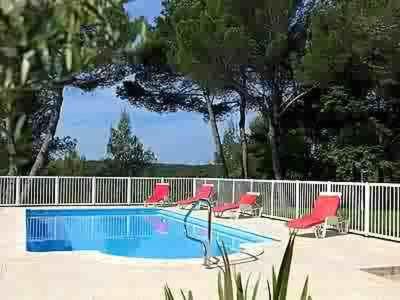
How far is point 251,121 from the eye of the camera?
75.5 ft

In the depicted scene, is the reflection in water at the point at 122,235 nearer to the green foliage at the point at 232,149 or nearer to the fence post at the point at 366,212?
the fence post at the point at 366,212

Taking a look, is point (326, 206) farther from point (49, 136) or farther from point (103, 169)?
point (103, 169)

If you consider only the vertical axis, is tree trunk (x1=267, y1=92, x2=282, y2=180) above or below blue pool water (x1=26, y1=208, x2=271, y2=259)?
above

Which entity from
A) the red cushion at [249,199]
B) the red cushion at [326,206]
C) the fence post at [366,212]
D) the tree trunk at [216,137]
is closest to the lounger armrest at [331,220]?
the red cushion at [326,206]

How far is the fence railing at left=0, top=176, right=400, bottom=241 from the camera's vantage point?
34.0 ft

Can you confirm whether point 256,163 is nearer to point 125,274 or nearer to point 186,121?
point 186,121

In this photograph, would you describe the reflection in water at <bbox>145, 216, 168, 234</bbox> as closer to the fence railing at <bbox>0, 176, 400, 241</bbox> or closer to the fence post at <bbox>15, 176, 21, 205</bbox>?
the fence railing at <bbox>0, 176, 400, 241</bbox>

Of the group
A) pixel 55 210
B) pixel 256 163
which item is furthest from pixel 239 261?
pixel 256 163

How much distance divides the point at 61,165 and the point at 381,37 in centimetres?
1360

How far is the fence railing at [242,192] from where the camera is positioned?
408 inches

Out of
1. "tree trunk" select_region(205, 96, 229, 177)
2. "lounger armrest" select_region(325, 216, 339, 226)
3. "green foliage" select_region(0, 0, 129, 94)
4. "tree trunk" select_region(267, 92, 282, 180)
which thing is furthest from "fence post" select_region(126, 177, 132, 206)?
"green foliage" select_region(0, 0, 129, 94)

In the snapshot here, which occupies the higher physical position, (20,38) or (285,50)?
(285,50)

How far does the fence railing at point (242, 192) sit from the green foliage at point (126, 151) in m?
3.61

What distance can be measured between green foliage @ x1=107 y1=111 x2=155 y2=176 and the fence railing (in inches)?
142
